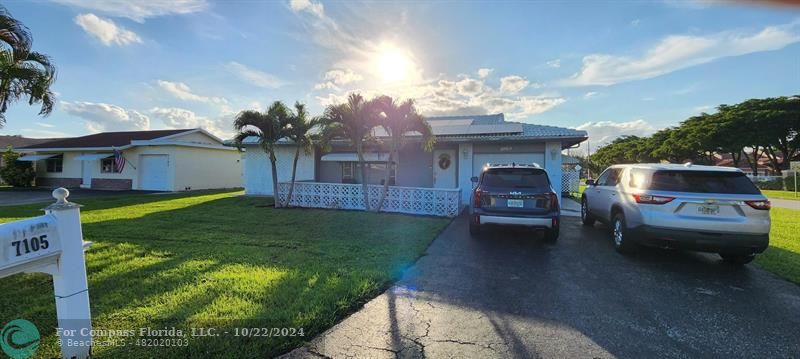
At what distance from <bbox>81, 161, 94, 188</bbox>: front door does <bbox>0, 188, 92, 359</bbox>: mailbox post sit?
24684 millimetres

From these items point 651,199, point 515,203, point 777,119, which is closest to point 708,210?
point 651,199

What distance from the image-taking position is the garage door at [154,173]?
18.7 m

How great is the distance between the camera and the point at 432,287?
14.0 ft

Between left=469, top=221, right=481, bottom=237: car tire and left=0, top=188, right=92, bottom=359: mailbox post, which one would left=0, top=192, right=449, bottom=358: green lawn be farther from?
left=469, top=221, right=481, bottom=237: car tire

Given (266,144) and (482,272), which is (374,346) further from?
(266,144)

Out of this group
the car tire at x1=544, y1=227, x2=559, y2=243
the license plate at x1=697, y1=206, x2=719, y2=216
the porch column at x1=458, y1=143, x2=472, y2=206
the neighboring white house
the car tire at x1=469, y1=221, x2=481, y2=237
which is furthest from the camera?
the neighboring white house

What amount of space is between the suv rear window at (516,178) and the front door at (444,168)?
22.1 feet

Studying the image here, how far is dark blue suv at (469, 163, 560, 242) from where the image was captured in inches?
253

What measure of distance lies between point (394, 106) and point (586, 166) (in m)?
63.6

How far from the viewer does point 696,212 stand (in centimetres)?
491

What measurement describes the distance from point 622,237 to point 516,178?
2.08 m

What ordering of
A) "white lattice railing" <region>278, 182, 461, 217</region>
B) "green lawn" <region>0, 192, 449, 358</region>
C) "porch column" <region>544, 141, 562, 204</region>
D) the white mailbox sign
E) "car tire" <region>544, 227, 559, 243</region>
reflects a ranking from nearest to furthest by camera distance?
the white mailbox sign → "green lawn" <region>0, 192, 449, 358</region> → "car tire" <region>544, 227, 559, 243</region> → "white lattice railing" <region>278, 182, 461, 217</region> → "porch column" <region>544, 141, 562, 204</region>

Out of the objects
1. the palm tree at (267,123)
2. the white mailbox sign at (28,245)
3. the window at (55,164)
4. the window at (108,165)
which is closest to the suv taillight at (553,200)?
the white mailbox sign at (28,245)

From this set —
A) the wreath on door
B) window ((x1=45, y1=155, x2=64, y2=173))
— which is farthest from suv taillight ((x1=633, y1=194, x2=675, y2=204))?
window ((x1=45, y1=155, x2=64, y2=173))
